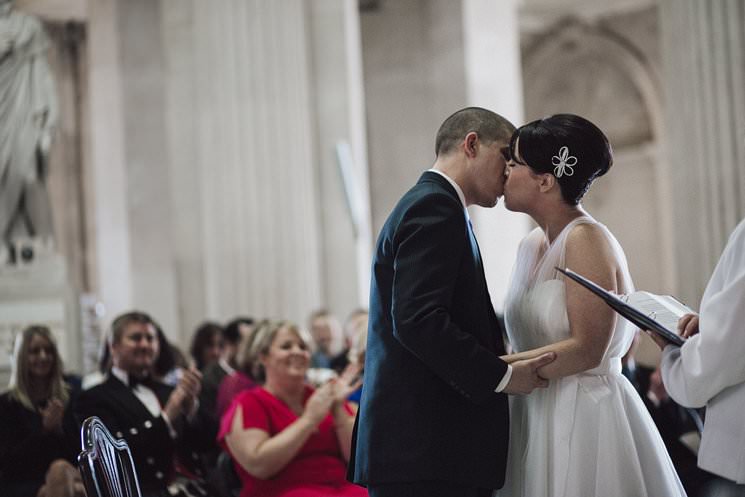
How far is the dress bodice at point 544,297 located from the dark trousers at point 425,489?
0.51 m

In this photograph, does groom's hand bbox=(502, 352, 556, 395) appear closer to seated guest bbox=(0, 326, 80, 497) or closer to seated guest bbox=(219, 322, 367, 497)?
seated guest bbox=(219, 322, 367, 497)

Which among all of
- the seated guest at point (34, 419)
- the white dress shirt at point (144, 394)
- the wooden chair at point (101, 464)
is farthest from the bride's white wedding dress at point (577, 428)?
the seated guest at point (34, 419)

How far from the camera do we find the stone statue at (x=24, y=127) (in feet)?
32.7

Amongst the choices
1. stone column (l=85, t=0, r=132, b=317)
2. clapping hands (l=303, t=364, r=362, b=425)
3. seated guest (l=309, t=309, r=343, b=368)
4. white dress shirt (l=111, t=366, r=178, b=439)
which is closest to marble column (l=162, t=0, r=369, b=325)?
seated guest (l=309, t=309, r=343, b=368)

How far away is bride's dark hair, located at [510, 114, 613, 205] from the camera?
3336mm

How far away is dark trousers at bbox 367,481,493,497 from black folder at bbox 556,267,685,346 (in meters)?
0.69

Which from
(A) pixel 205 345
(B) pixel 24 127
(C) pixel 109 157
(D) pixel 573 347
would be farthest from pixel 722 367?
(C) pixel 109 157

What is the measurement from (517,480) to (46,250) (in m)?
7.33

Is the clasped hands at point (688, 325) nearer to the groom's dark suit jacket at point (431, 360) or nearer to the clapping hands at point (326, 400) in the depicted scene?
the groom's dark suit jacket at point (431, 360)

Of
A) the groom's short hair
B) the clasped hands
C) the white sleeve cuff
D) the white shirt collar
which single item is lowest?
the white sleeve cuff

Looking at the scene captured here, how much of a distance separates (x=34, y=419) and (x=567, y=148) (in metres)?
3.11

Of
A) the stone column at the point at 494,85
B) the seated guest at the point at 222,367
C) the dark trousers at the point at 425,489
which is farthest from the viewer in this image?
the stone column at the point at 494,85

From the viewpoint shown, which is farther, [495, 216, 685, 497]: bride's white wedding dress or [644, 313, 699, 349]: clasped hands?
[495, 216, 685, 497]: bride's white wedding dress

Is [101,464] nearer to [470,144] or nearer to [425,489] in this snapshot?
[425,489]
